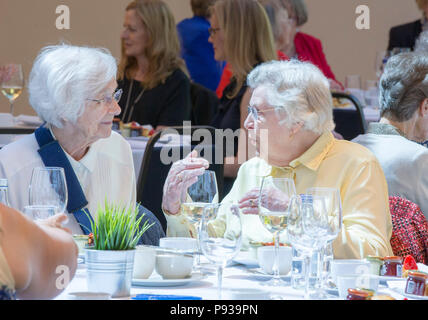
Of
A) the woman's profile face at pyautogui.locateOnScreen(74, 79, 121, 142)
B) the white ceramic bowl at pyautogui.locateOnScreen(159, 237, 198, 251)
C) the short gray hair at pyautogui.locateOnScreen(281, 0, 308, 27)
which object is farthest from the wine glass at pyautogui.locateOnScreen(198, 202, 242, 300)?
the short gray hair at pyautogui.locateOnScreen(281, 0, 308, 27)

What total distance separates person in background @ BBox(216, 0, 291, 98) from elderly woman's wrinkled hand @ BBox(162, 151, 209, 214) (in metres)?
3.18

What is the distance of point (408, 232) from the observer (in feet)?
8.00

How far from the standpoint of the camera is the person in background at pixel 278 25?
5.61 m

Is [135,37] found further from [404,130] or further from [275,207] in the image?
[275,207]

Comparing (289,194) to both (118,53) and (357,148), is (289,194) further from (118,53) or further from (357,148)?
(118,53)

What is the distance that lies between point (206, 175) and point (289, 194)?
0.38 meters

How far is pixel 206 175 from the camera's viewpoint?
2158mm

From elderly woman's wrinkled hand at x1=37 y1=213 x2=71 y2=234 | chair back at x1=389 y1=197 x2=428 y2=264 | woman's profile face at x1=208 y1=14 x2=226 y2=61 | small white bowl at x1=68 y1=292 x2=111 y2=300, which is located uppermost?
woman's profile face at x1=208 y1=14 x2=226 y2=61

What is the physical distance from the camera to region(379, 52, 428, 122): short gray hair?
2959 millimetres

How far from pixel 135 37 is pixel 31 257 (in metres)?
4.36

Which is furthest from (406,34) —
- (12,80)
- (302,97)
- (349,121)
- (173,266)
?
(173,266)

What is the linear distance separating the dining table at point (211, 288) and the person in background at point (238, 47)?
8.88 feet

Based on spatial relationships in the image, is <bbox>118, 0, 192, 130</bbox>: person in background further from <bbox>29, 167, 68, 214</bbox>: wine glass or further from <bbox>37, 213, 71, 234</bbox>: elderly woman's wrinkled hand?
<bbox>37, 213, 71, 234</bbox>: elderly woman's wrinkled hand

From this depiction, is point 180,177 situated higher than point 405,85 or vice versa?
point 405,85
